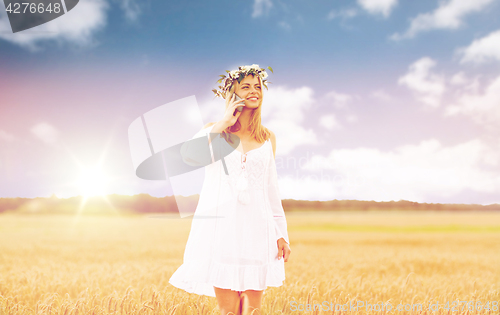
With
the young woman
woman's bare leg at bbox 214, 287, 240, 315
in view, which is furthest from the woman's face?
woman's bare leg at bbox 214, 287, 240, 315

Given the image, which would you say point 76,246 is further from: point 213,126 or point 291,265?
point 213,126

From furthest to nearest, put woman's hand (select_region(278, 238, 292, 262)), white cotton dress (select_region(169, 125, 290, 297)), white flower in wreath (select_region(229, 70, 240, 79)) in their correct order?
white flower in wreath (select_region(229, 70, 240, 79))
woman's hand (select_region(278, 238, 292, 262))
white cotton dress (select_region(169, 125, 290, 297))

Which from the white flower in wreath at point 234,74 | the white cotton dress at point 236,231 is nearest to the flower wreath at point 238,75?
the white flower in wreath at point 234,74

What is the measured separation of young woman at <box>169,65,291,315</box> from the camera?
114 inches

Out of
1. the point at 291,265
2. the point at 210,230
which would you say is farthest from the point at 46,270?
the point at 210,230

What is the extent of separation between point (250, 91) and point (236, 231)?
1291 millimetres

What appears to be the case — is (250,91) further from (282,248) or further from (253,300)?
(253,300)

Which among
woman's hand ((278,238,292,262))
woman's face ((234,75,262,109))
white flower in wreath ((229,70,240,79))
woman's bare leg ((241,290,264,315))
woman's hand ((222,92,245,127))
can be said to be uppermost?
white flower in wreath ((229,70,240,79))

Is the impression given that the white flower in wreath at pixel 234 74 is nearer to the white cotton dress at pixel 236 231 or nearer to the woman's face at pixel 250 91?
the woman's face at pixel 250 91

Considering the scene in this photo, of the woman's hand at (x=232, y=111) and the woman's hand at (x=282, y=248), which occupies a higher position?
the woman's hand at (x=232, y=111)

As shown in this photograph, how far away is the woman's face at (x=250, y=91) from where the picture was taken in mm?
3143

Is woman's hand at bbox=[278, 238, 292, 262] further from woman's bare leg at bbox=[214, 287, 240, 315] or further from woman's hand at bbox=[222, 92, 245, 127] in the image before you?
woman's hand at bbox=[222, 92, 245, 127]

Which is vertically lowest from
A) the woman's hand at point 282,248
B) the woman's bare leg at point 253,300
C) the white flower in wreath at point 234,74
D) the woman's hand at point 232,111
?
the woman's bare leg at point 253,300

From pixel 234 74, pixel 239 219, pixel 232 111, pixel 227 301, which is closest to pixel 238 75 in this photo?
pixel 234 74
